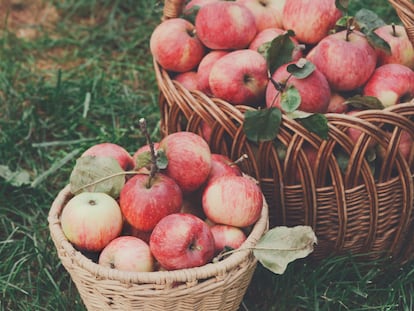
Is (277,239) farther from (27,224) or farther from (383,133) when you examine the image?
(27,224)

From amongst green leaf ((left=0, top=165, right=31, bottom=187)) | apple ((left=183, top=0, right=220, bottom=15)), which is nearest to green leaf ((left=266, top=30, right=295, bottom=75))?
apple ((left=183, top=0, right=220, bottom=15))

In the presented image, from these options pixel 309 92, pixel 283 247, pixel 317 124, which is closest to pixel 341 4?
pixel 309 92

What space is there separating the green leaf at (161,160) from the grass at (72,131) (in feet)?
1.61

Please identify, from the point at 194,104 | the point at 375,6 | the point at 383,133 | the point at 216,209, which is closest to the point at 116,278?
the point at 216,209

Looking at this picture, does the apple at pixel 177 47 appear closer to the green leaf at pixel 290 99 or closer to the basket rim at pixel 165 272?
the green leaf at pixel 290 99

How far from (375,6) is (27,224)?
2043 mm

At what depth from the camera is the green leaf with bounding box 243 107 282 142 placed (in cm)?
180

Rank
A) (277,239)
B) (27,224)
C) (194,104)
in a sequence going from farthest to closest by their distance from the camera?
(27,224), (194,104), (277,239)

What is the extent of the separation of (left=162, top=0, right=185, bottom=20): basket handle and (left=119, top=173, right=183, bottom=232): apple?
2.39 ft

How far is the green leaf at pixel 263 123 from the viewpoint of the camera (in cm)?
180

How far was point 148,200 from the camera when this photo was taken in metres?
1.68

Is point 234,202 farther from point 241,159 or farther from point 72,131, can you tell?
point 72,131

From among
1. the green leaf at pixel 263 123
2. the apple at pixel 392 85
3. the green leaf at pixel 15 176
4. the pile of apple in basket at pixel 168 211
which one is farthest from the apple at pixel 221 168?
the green leaf at pixel 15 176

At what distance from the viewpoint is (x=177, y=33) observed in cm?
214
